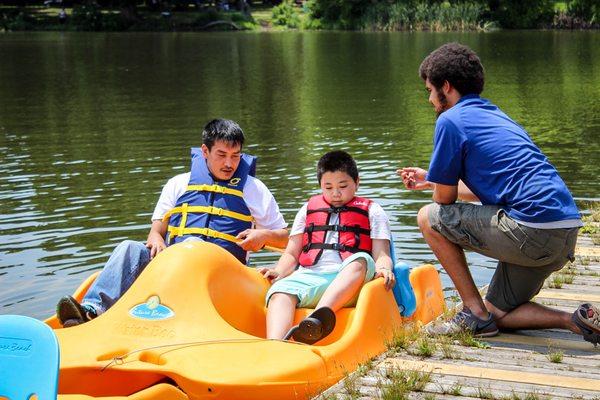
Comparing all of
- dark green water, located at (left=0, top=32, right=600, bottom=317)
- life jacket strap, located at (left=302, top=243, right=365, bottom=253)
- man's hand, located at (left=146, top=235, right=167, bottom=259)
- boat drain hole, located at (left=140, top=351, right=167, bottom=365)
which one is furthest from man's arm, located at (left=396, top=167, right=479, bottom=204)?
dark green water, located at (left=0, top=32, right=600, bottom=317)

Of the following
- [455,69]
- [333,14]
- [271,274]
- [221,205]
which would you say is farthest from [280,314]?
[333,14]

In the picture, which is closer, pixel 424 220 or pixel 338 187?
pixel 424 220

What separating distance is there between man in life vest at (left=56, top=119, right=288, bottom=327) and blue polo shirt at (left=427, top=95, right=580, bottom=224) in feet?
4.16

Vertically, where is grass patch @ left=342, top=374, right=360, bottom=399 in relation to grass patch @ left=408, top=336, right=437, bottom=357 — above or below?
above

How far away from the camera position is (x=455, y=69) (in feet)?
16.8

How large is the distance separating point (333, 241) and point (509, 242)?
3.31 feet

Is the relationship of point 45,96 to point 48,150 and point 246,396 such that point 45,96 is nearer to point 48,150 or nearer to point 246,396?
point 48,150

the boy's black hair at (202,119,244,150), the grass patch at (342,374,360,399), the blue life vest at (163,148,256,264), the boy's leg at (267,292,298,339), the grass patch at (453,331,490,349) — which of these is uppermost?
the boy's black hair at (202,119,244,150)

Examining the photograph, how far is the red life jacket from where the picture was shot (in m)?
5.51

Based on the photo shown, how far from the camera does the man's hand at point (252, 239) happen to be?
5762mm

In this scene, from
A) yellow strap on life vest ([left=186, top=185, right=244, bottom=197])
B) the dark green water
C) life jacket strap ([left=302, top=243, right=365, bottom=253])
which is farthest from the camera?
the dark green water

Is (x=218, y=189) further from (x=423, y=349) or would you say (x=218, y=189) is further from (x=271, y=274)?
(x=423, y=349)

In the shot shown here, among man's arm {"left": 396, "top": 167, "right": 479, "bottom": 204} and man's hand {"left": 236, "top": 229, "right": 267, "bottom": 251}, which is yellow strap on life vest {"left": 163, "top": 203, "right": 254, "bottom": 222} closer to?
man's hand {"left": 236, "top": 229, "right": 267, "bottom": 251}

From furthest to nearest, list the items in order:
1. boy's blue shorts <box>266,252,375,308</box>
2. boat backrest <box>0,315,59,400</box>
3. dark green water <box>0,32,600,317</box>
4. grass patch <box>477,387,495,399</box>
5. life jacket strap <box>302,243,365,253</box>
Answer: dark green water <box>0,32,600,317</box>, life jacket strap <box>302,243,365,253</box>, boy's blue shorts <box>266,252,375,308</box>, grass patch <box>477,387,495,399</box>, boat backrest <box>0,315,59,400</box>
